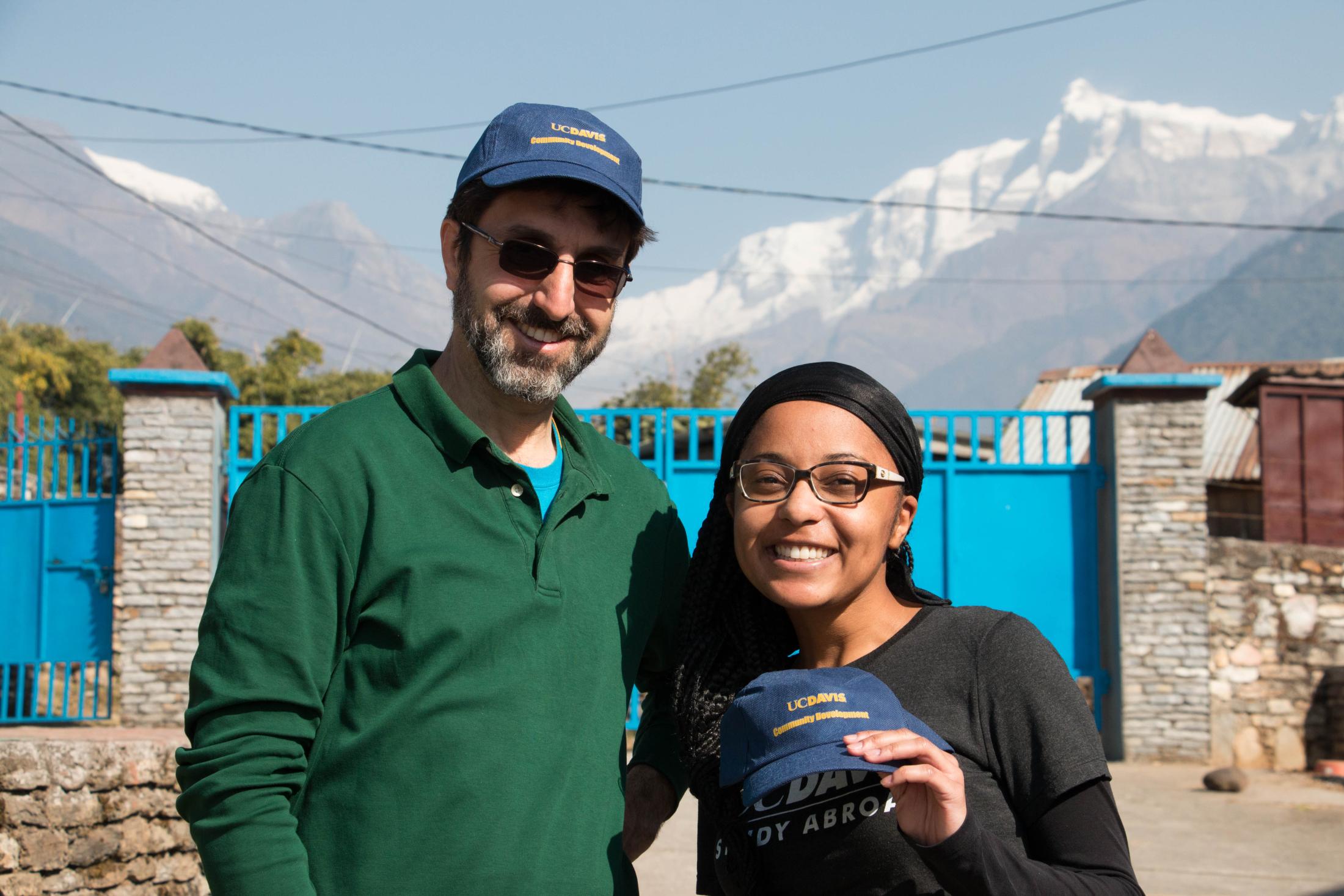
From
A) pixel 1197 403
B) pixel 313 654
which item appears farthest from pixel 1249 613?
pixel 313 654

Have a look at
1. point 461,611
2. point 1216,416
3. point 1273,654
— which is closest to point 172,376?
point 461,611

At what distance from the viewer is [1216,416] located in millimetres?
21094

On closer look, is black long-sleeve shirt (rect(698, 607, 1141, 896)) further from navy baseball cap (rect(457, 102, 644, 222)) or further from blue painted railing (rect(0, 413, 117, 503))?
blue painted railing (rect(0, 413, 117, 503))

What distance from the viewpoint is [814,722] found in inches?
58.2

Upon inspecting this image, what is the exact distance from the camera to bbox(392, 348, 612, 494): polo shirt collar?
6.15ft

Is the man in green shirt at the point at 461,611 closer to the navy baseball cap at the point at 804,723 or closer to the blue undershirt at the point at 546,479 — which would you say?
the blue undershirt at the point at 546,479

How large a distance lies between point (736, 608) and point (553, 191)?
0.81m

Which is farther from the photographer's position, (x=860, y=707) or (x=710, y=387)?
(x=710, y=387)

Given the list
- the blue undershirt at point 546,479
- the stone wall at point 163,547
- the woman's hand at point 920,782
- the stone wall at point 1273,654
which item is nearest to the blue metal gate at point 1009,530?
the stone wall at point 163,547

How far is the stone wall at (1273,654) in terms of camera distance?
8.13 m

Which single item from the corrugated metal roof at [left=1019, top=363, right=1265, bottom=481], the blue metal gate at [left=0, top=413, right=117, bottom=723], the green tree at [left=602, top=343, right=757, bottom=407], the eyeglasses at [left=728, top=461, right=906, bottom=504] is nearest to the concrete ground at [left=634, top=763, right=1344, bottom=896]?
the eyeglasses at [left=728, top=461, right=906, bottom=504]

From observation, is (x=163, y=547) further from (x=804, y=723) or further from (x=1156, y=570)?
(x=804, y=723)

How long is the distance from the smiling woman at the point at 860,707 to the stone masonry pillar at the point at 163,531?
6.63 metres

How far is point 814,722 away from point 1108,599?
7.34m
